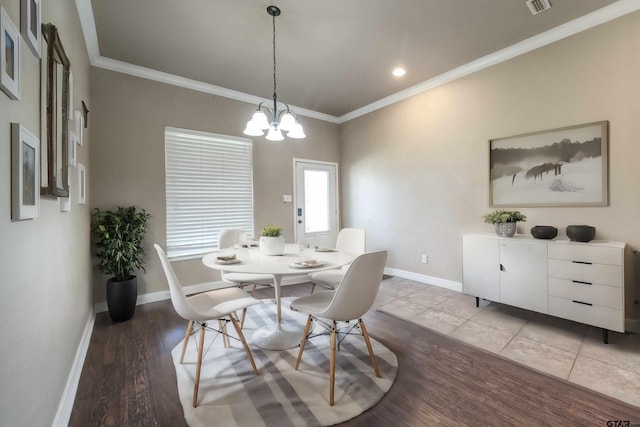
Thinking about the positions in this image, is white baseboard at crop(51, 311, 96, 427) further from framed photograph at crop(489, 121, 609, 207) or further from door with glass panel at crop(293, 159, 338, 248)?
framed photograph at crop(489, 121, 609, 207)

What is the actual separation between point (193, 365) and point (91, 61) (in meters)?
3.28

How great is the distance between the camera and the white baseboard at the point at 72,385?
4.71 ft

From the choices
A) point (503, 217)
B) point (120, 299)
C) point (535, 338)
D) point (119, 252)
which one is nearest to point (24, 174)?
point (119, 252)

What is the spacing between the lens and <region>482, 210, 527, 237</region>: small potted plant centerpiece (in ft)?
9.49

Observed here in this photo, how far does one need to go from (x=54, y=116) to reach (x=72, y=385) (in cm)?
161

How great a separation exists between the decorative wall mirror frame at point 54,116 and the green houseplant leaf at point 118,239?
53.7 inches

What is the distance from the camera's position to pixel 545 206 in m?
2.88

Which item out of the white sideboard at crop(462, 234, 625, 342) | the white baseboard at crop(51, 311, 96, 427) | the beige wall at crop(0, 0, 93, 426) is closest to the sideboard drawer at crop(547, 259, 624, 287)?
the white sideboard at crop(462, 234, 625, 342)

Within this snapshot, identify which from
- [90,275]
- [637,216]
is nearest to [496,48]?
[637,216]

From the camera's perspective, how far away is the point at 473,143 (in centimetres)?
343

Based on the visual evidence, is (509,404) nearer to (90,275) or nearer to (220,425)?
(220,425)

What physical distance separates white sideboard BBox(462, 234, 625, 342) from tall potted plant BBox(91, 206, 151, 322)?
144 inches

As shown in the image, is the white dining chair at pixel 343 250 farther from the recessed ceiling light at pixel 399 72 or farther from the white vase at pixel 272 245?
the recessed ceiling light at pixel 399 72

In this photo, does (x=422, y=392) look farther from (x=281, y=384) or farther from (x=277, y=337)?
(x=277, y=337)
